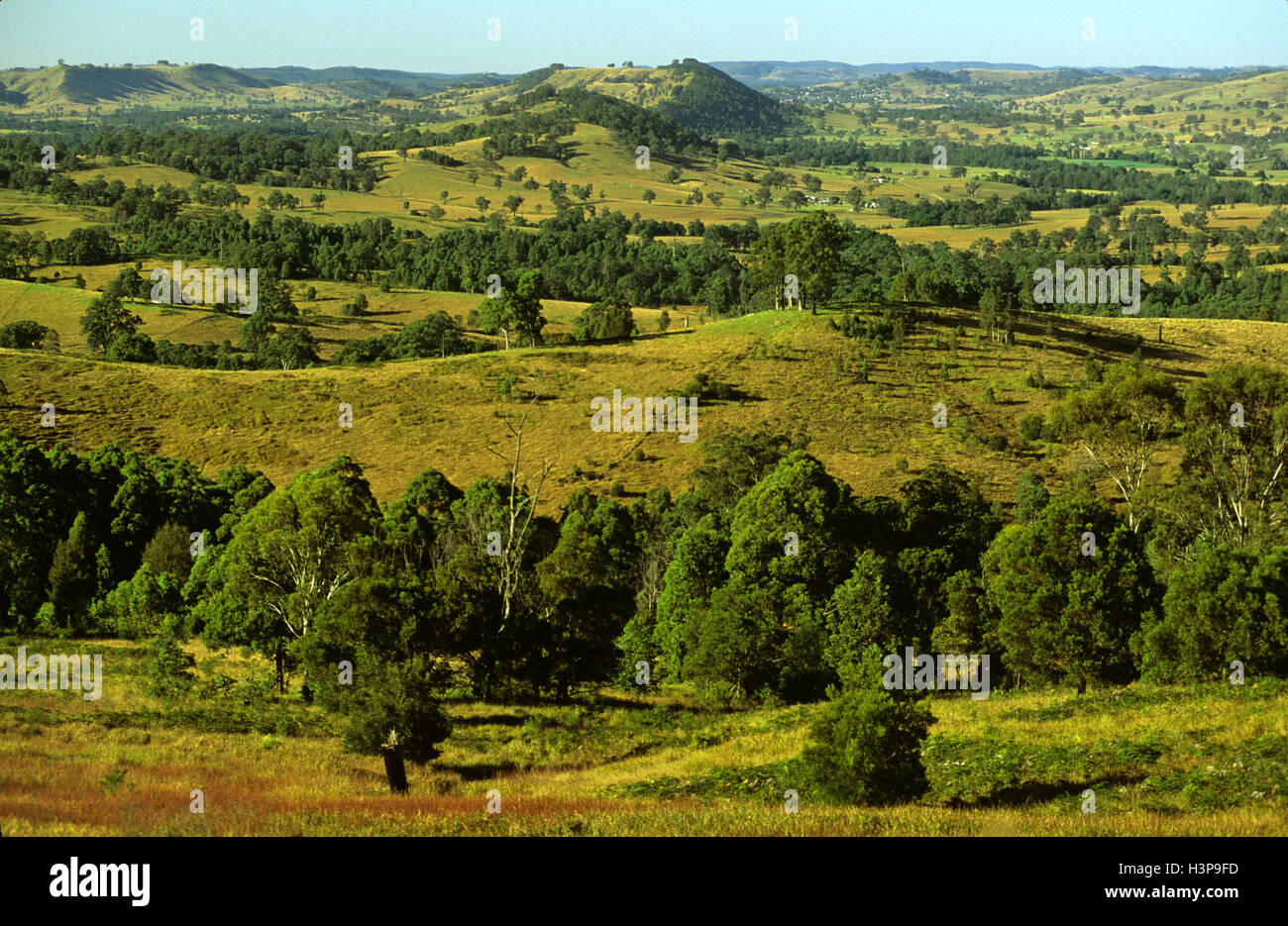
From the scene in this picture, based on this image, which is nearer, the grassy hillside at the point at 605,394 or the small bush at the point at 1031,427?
the grassy hillside at the point at 605,394

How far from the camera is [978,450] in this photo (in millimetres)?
63906

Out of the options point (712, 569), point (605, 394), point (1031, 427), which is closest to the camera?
point (712, 569)

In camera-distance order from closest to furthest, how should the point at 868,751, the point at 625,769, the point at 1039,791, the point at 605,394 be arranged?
the point at 868,751 → the point at 1039,791 → the point at 625,769 → the point at 605,394

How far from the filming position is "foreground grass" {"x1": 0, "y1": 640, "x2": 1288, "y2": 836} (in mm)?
13703

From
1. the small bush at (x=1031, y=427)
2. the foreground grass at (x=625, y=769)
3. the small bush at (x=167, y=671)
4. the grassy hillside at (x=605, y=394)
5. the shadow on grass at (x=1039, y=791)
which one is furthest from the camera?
the small bush at (x=1031, y=427)

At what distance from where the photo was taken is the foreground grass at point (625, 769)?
1370cm

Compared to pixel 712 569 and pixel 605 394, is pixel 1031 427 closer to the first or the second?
pixel 605 394

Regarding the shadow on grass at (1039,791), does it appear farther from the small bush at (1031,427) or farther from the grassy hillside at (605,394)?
the small bush at (1031,427)

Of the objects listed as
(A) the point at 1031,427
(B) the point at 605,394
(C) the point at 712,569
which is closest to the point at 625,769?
(C) the point at 712,569

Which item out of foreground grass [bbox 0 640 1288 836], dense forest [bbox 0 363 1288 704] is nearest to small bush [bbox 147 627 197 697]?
foreground grass [bbox 0 640 1288 836]

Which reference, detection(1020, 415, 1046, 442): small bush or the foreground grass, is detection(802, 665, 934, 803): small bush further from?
detection(1020, 415, 1046, 442): small bush

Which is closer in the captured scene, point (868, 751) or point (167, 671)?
point (868, 751)

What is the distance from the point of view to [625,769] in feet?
78.4

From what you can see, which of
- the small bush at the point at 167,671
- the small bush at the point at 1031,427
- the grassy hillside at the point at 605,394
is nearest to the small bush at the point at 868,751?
the small bush at the point at 167,671
